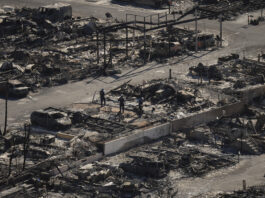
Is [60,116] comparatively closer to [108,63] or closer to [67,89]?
[67,89]

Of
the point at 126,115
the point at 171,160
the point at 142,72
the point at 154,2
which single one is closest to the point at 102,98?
the point at 126,115

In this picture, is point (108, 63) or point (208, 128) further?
point (108, 63)

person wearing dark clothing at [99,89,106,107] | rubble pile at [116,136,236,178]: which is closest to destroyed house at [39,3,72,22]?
person wearing dark clothing at [99,89,106,107]

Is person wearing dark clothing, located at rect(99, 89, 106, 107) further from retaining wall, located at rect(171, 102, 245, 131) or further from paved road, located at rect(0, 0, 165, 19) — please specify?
paved road, located at rect(0, 0, 165, 19)

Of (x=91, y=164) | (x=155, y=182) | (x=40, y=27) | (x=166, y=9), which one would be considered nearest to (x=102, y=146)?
(x=91, y=164)

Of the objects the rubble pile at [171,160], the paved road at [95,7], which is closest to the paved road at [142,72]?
the paved road at [95,7]

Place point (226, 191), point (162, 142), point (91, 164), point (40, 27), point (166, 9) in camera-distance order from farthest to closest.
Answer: point (166, 9)
point (40, 27)
point (162, 142)
point (91, 164)
point (226, 191)

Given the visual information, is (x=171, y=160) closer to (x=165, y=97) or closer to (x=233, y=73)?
(x=165, y=97)
